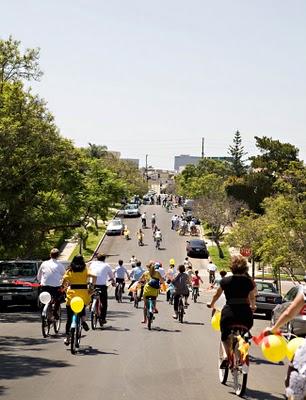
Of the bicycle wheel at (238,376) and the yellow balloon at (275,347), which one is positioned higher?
the yellow balloon at (275,347)

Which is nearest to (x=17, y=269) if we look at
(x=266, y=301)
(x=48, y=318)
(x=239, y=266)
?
(x=266, y=301)

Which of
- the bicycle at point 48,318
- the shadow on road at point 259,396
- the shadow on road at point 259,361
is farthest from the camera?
the bicycle at point 48,318

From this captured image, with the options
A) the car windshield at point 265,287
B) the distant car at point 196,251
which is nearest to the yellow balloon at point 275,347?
the car windshield at point 265,287

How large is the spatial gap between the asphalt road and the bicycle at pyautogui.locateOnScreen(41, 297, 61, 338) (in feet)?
0.81

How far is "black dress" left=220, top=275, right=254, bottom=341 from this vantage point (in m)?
10.1

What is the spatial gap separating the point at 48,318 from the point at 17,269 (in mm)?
8939

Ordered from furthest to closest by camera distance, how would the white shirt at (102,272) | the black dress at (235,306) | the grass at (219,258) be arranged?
the grass at (219,258) < the white shirt at (102,272) < the black dress at (235,306)

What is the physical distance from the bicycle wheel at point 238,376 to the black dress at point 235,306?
14.2 inches

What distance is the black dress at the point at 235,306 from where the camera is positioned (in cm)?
1007

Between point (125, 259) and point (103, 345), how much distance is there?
4797cm

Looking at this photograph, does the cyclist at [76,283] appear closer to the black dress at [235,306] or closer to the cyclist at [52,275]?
the cyclist at [52,275]

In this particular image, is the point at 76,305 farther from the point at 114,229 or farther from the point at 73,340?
the point at 114,229

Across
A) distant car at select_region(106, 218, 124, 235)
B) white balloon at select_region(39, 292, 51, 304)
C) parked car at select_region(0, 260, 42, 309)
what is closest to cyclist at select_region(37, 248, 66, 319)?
white balloon at select_region(39, 292, 51, 304)

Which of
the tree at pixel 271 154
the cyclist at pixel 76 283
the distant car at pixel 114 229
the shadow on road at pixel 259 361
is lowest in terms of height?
the shadow on road at pixel 259 361
